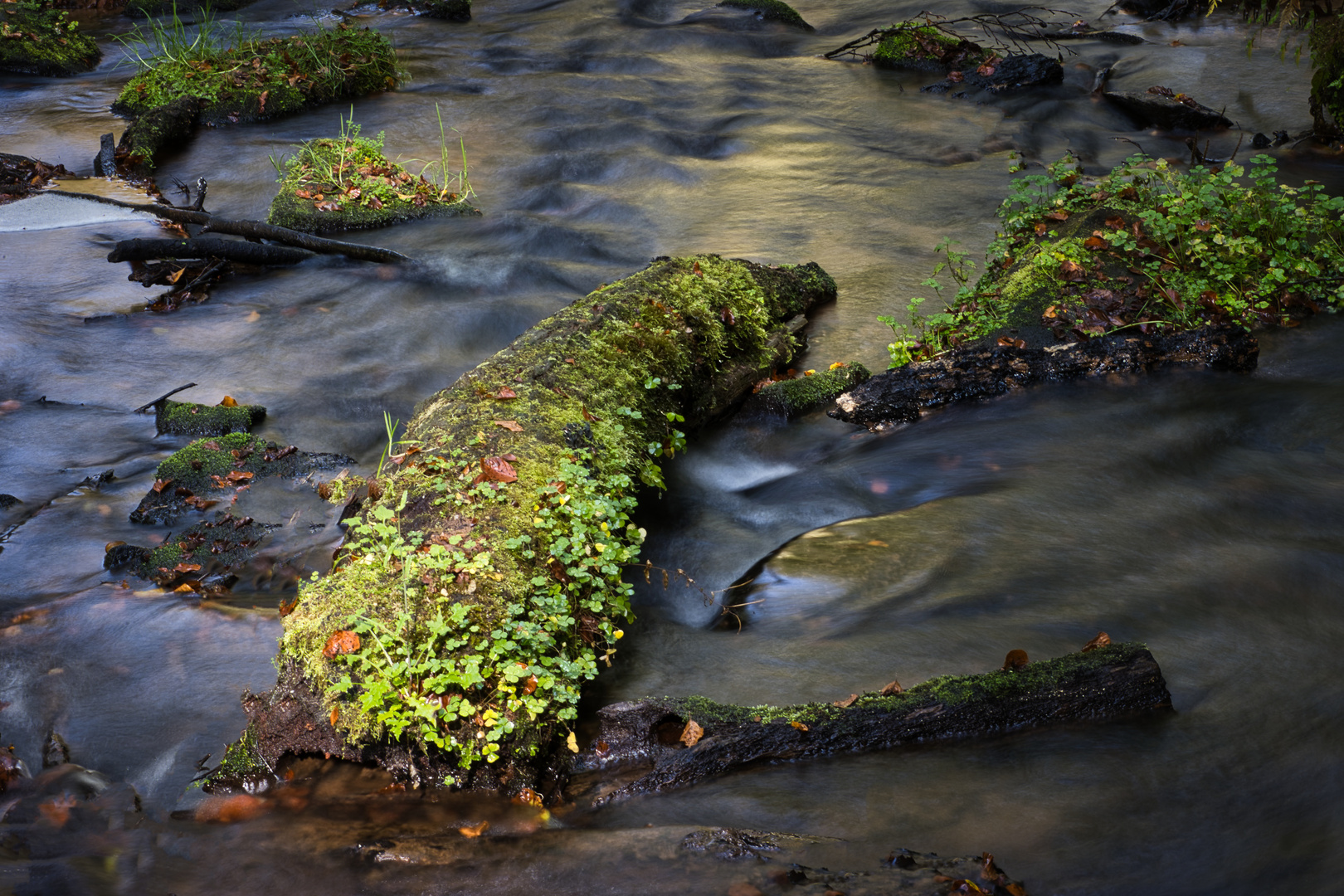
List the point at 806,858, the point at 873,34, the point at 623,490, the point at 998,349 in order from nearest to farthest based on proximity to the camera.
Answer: the point at 806,858 < the point at 623,490 < the point at 998,349 < the point at 873,34

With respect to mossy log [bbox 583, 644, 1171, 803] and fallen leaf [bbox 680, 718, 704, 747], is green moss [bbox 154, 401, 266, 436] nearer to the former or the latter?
mossy log [bbox 583, 644, 1171, 803]

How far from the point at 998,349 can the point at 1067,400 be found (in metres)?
0.58

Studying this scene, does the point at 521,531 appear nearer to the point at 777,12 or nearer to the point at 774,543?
the point at 774,543

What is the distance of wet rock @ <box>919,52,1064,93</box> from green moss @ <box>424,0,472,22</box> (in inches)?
370

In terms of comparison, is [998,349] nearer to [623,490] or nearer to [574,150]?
[623,490]

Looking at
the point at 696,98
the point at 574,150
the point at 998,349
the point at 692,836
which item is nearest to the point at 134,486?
the point at 692,836

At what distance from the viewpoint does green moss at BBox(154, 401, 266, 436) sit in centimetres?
645

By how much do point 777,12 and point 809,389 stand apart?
1308cm

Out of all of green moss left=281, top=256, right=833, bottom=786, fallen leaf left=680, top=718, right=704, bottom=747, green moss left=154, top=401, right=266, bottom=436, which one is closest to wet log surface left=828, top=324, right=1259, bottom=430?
green moss left=281, top=256, right=833, bottom=786

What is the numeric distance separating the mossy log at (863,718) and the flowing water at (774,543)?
74mm

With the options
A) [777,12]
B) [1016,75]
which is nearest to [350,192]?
[1016,75]

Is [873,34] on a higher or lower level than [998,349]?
higher

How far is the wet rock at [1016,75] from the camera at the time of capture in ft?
43.9

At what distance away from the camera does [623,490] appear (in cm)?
470
